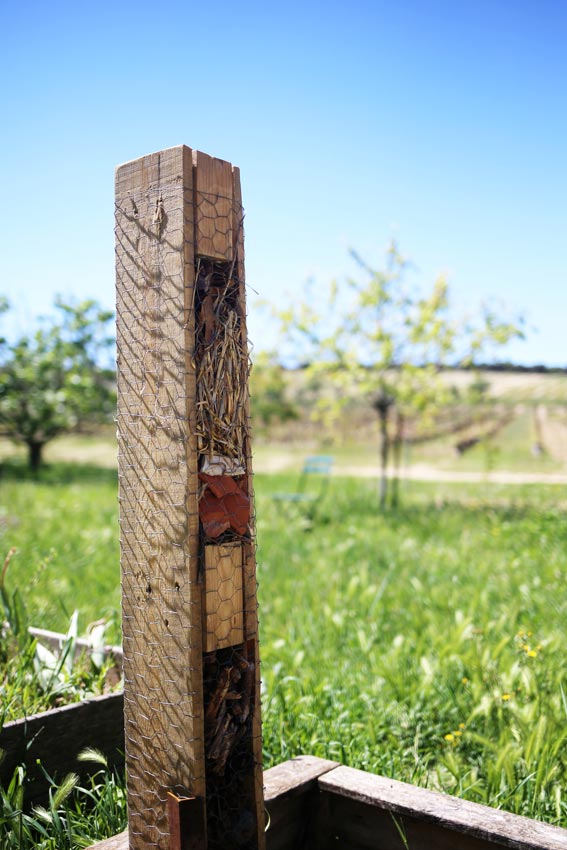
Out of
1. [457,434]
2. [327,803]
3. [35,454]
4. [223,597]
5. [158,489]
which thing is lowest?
[327,803]

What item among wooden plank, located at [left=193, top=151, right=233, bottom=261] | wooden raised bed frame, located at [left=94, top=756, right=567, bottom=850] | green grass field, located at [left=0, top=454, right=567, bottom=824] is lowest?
green grass field, located at [left=0, top=454, right=567, bottom=824]

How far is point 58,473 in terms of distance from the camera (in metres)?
14.0

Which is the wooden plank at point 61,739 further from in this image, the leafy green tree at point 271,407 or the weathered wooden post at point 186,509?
the leafy green tree at point 271,407

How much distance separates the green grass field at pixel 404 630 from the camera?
2613 mm

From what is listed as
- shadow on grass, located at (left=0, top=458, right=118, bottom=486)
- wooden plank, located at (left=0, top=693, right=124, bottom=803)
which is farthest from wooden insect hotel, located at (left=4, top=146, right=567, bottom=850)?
shadow on grass, located at (left=0, top=458, right=118, bottom=486)

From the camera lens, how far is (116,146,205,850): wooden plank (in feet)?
5.25

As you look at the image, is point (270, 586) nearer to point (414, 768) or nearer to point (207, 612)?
point (414, 768)

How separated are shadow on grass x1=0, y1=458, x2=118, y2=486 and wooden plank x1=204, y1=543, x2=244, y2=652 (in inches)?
416

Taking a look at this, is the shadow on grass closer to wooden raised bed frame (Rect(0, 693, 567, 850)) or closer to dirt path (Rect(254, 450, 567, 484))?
dirt path (Rect(254, 450, 567, 484))

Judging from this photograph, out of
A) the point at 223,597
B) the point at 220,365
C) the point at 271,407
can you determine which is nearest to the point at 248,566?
the point at 223,597

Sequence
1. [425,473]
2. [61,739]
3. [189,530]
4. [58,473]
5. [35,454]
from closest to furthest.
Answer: [189,530]
[61,739]
[425,473]
[58,473]
[35,454]

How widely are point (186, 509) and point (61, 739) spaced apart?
1154 mm

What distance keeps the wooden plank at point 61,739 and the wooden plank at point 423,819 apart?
2.40 ft

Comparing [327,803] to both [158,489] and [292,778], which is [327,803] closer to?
[292,778]
